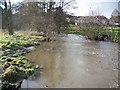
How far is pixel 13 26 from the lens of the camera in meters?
11.1

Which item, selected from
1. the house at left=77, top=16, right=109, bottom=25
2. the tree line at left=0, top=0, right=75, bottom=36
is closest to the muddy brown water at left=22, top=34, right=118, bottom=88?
the tree line at left=0, top=0, right=75, bottom=36

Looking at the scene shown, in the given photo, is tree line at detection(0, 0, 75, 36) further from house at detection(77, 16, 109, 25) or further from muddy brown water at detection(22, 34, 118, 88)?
muddy brown water at detection(22, 34, 118, 88)

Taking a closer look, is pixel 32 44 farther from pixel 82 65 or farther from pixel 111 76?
pixel 111 76

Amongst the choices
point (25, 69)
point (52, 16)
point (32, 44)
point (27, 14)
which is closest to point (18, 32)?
point (27, 14)

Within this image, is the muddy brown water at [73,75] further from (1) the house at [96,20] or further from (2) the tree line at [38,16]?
(1) the house at [96,20]

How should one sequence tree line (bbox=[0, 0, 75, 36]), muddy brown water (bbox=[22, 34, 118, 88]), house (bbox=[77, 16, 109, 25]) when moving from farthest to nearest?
house (bbox=[77, 16, 109, 25]), tree line (bbox=[0, 0, 75, 36]), muddy brown water (bbox=[22, 34, 118, 88])

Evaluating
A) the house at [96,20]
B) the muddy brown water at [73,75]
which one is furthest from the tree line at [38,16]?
the muddy brown water at [73,75]

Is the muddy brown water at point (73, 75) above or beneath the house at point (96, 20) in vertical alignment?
beneath

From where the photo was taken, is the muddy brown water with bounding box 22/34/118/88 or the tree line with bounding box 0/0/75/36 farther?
the tree line with bounding box 0/0/75/36

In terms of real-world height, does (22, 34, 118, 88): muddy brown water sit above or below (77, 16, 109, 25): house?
below

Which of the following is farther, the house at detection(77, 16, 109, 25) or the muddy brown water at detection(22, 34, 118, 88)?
the house at detection(77, 16, 109, 25)

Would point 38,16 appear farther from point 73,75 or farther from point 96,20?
point 73,75

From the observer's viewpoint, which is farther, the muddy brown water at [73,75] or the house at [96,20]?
the house at [96,20]

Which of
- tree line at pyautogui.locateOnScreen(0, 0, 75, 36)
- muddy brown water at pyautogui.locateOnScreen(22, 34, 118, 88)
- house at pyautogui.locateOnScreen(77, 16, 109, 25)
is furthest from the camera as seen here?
house at pyautogui.locateOnScreen(77, 16, 109, 25)
